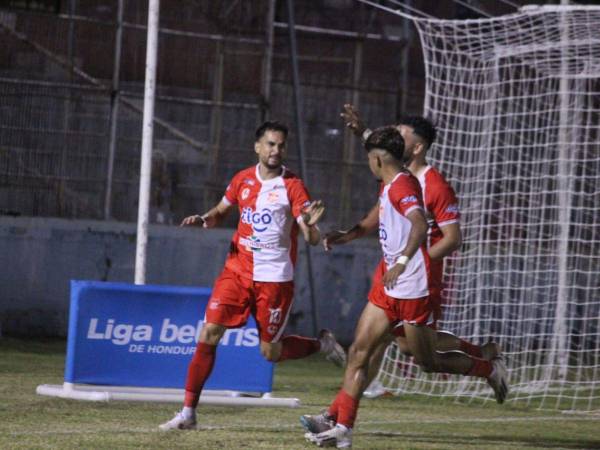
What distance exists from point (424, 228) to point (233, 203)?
6.78 ft

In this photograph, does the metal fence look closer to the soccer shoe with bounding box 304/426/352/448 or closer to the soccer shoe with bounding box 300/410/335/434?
the soccer shoe with bounding box 300/410/335/434

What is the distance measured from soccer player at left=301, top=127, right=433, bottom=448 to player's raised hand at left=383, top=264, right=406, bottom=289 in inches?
10.9

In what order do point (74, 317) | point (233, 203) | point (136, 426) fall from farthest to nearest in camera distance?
1. point (74, 317)
2. point (233, 203)
3. point (136, 426)

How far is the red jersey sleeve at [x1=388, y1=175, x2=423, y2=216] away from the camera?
823 centimetres

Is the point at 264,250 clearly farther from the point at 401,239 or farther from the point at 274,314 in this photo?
the point at 401,239

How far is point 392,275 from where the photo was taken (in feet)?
26.0

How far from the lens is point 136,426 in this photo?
9094mm

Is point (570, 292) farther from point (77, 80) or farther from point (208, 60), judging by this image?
point (77, 80)

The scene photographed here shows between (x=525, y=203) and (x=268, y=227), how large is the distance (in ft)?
29.6

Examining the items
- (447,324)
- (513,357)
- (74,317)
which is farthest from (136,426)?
(513,357)

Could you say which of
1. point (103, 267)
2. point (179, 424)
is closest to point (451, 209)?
point (179, 424)

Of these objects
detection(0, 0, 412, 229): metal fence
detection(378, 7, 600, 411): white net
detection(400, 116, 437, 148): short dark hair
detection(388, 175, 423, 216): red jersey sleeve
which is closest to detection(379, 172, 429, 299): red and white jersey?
detection(388, 175, 423, 216): red jersey sleeve

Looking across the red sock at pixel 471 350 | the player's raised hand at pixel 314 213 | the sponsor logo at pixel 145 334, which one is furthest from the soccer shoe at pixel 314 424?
the sponsor logo at pixel 145 334

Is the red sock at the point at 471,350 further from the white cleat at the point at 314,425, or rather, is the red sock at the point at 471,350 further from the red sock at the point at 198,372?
the red sock at the point at 198,372
